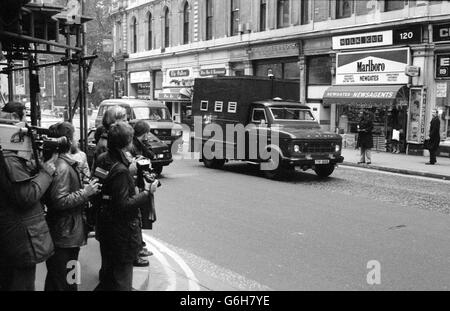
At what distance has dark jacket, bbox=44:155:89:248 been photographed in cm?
424

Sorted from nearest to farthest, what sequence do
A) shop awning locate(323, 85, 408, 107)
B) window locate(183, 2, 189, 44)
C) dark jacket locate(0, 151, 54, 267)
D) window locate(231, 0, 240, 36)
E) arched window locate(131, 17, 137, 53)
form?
dark jacket locate(0, 151, 54, 267)
shop awning locate(323, 85, 408, 107)
window locate(231, 0, 240, 36)
window locate(183, 2, 189, 44)
arched window locate(131, 17, 137, 53)

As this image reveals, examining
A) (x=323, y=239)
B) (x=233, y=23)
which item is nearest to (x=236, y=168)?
(x=323, y=239)

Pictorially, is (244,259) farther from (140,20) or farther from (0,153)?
(140,20)

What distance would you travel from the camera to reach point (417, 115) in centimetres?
1931

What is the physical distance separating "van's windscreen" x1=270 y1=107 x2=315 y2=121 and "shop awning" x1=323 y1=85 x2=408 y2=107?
21.1 feet

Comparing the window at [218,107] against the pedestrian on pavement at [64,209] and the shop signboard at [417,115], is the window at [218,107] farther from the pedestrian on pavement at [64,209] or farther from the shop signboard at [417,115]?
the pedestrian on pavement at [64,209]

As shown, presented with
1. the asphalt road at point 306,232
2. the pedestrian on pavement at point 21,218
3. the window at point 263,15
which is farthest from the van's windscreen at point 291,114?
the window at point 263,15

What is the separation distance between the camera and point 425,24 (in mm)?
18453

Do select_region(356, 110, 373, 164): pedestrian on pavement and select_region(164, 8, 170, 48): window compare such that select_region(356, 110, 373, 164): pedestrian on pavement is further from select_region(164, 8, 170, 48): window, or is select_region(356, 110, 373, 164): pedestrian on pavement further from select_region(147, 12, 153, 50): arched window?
select_region(147, 12, 153, 50): arched window

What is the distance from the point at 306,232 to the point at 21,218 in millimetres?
5038

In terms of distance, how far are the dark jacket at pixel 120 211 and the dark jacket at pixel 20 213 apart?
2.02ft

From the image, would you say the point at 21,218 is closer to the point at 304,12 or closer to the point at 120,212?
the point at 120,212

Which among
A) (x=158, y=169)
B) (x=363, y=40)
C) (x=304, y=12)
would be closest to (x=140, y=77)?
(x=304, y=12)

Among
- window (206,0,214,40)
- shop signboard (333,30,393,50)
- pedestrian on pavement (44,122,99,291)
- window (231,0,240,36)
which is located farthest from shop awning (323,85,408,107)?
pedestrian on pavement (44,122,99,291)
